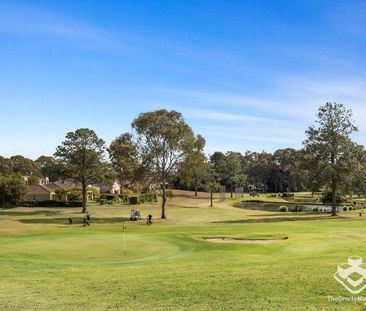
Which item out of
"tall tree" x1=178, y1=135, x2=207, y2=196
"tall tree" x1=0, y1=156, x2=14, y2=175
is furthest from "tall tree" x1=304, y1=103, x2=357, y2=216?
"tall tree" x1=0, y1=156, x2=14, y2=175

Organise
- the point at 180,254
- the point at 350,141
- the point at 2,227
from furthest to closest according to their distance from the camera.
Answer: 1. the point at 350,141
2. the point at 2,227
3. the point at 180,254

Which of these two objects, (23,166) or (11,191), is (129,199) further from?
(23,166)

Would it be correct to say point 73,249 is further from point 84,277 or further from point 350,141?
point 350,141

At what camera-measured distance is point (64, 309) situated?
1591 centimetres

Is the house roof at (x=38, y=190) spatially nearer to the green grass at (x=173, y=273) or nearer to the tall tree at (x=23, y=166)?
the green grass at (x=173, y=273)

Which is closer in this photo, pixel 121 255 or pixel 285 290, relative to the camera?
pixel 285 290

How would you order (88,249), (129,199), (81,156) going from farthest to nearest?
(129,199) → (81,156) → (88,249)

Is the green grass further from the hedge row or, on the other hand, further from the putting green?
the hedge row

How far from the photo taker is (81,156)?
8231cm

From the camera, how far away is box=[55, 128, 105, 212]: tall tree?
268 ft

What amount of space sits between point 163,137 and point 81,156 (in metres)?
21.8

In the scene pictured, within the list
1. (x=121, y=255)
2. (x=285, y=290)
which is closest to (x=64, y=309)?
(x=285, y=290)

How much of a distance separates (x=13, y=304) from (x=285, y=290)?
9.62 meters

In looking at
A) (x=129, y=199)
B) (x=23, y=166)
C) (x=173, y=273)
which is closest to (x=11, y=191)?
(x=129, y=199)
